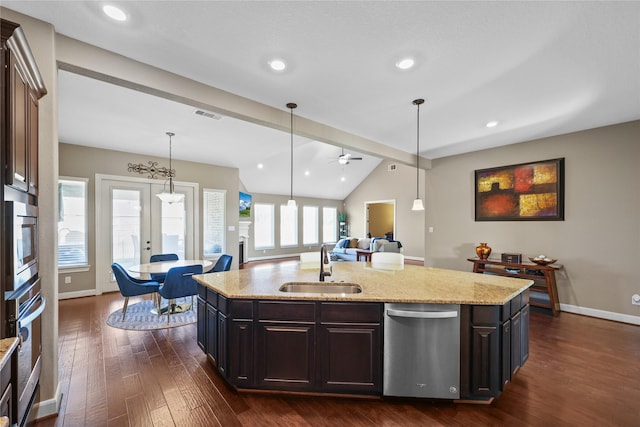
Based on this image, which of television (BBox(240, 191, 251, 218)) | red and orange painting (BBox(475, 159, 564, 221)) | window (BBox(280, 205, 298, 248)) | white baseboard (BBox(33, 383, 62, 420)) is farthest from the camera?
window (BBox(280, 205, 298, 248))

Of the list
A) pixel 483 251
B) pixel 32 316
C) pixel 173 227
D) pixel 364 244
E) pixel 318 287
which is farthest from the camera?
pixel 364 244

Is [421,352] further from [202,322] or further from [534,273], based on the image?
[534,273]

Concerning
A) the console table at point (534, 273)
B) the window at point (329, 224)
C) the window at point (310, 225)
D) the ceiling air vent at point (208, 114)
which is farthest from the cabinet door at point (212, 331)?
the window at point (329, 224)

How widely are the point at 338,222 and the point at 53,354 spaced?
10783 mm

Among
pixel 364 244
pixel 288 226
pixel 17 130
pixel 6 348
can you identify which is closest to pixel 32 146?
pixel 17 130

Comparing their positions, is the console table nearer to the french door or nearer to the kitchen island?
the kitchen island

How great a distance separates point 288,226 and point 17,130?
9.44m

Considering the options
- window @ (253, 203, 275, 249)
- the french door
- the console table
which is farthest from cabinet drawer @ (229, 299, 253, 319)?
window @ (253, 203, 275, 249)

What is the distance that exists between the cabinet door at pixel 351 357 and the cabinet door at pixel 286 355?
0.10 meters

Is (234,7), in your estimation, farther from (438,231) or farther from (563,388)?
(438,231)

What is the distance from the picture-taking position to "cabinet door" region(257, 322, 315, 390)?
2.15m

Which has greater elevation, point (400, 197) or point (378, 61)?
point (378, 61)

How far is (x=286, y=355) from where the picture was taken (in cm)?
217

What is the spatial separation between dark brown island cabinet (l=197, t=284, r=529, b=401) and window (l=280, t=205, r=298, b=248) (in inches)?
331
